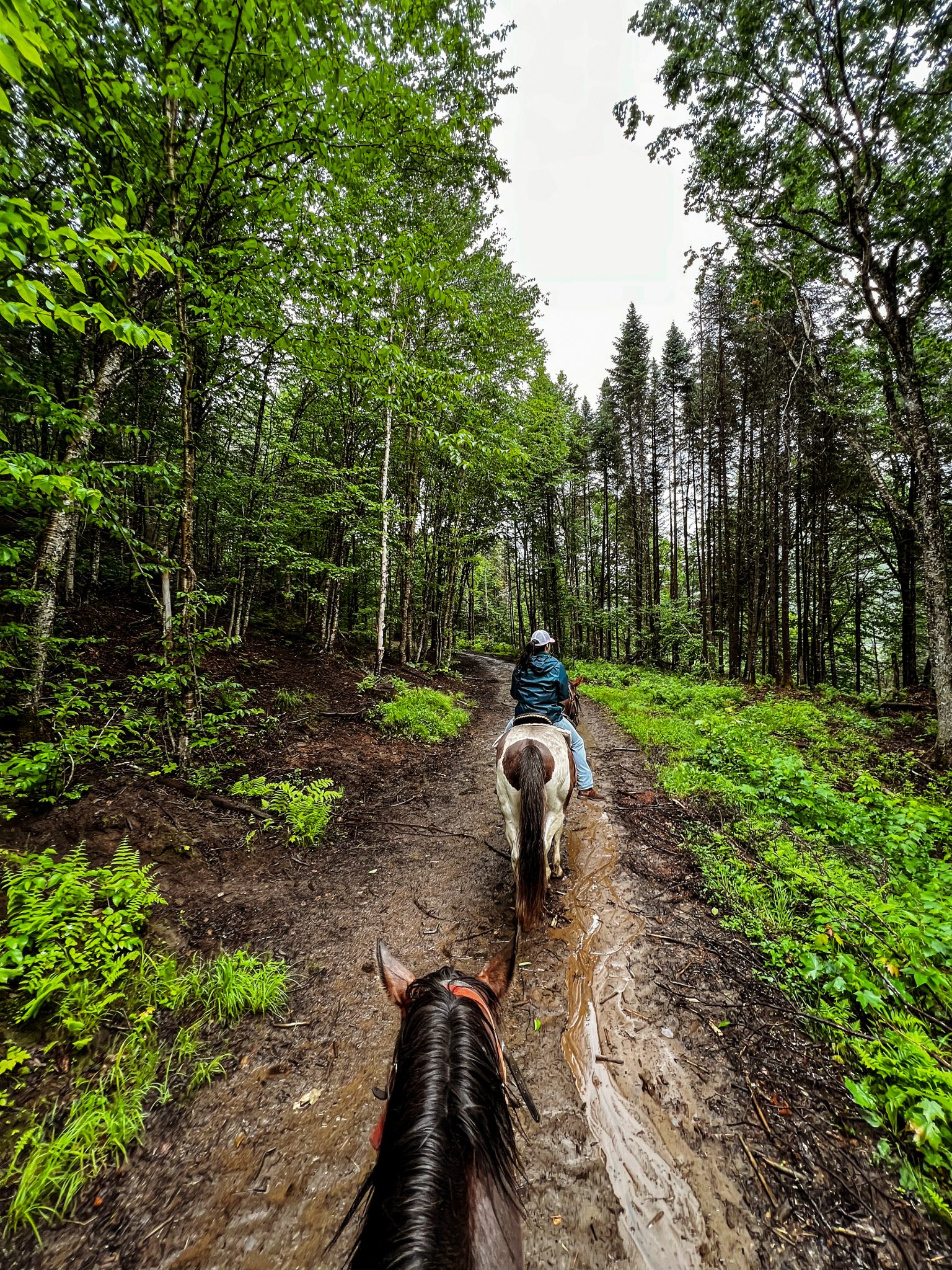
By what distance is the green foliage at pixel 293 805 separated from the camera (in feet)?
14.8

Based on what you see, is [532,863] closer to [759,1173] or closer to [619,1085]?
[619,1085]

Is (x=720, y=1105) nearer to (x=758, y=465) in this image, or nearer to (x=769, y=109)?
(x=769, y=109)

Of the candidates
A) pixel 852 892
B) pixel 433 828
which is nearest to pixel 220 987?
pixel 433 828

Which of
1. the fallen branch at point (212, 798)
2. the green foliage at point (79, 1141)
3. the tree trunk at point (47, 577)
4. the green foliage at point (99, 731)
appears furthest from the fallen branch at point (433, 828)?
the tree trunk at point (47, 577)

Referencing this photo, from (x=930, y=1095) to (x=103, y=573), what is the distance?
13.7 m

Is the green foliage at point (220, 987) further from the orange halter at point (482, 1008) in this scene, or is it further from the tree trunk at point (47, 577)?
the tree trunk at point (47, 577)

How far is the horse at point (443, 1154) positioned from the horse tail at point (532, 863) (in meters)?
1.74

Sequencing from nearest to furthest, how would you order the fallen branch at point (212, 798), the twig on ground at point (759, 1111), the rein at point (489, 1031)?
the rein at point (489, 1031) → the twig on ground at point (759, 1111) → the fallen branch at point (212, 798)

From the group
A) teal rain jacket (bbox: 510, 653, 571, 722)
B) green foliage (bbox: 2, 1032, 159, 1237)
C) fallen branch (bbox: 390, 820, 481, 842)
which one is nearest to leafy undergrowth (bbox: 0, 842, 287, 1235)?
green foliage (bbox: 2, 1032, 159, 1237)

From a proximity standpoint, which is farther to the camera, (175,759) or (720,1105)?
(175,759)

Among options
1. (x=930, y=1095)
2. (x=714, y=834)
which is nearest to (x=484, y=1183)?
(x=930, y=1095)

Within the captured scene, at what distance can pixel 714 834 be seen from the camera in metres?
4.48

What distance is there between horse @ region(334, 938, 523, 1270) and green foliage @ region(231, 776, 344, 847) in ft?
10.9

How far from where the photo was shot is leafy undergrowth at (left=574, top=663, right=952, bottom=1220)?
2.03 meters
